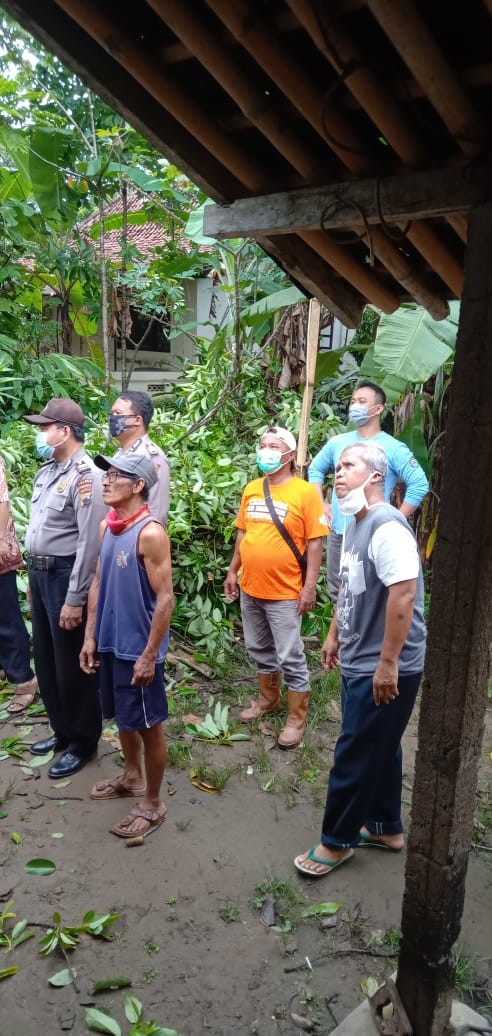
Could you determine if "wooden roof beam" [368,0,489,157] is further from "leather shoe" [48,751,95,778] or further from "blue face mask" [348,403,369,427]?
"leather shoe" [48,751,95,778]

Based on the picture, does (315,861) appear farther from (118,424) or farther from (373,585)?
(118,424)

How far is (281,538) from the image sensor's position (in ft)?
13.8

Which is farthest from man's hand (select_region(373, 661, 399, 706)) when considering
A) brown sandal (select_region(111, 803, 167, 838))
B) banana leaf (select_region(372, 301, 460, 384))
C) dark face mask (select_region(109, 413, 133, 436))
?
banana leaf (select_region(372, 301, 460, 384))

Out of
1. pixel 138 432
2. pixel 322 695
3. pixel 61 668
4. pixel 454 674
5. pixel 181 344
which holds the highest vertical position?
pixel 181 344

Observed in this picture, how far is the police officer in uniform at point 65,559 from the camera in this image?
3.62 meters

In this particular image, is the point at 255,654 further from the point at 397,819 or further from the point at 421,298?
the point at 421,298

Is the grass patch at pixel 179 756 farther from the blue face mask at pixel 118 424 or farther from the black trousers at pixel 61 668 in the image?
the blue face mask at pixel 118 424

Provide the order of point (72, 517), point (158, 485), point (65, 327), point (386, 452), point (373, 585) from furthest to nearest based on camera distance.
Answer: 1. point (65, 327)
2. point (386, 452)
3. point (158, 485)
4. point (72, 517)
5. point (373, 585)

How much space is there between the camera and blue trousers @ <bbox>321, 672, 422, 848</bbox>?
2854 mm

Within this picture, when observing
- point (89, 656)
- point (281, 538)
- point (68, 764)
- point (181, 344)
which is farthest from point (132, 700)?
point (181, 344)

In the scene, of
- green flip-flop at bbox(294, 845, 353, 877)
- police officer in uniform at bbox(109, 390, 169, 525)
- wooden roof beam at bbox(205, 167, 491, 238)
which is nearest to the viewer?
wooden roof beam at bbox(205, 167, 491, 238)

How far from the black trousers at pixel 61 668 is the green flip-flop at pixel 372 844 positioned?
1.57 meters

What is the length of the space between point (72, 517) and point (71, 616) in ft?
1.74

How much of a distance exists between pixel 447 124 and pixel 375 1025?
264cm
